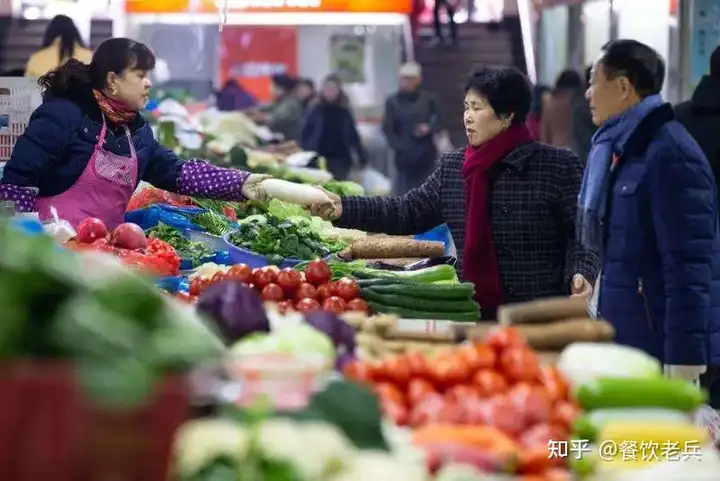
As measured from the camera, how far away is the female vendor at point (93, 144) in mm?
6844

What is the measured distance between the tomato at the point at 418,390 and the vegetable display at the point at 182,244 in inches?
144

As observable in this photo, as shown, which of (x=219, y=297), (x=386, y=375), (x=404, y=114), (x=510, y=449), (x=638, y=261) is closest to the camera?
(x=510, y=449)

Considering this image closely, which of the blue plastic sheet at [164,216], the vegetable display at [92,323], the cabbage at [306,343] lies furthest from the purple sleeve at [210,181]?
the vegetable display at [92,323]

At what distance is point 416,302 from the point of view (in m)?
5.42

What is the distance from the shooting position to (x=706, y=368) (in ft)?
19.1

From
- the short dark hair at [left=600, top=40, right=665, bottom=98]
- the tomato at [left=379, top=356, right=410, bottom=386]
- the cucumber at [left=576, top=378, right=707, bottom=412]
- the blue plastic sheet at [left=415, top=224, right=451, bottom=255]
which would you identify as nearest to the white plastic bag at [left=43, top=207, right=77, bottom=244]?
the blue plastic sheet at [left=415, top=224, right=451, bottom=255]

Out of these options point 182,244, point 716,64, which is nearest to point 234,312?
point 182,244

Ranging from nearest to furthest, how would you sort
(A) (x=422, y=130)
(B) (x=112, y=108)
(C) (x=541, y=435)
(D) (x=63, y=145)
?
(C) (x=541, y=435), (D) (x=63, y=145), (B) (x=112, y=108), (A) (x=422, y=130)

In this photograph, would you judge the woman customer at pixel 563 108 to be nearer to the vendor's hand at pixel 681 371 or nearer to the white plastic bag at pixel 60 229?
the white plastic bag at pixel 60 229

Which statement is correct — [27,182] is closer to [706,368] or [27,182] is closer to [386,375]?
[706,368]

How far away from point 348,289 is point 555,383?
6.66 ft

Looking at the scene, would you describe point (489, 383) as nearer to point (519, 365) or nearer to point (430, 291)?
point (519, 365)

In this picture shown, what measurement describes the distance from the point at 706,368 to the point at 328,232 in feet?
8.34

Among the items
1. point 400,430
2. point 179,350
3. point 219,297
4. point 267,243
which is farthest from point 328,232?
point 179,350
